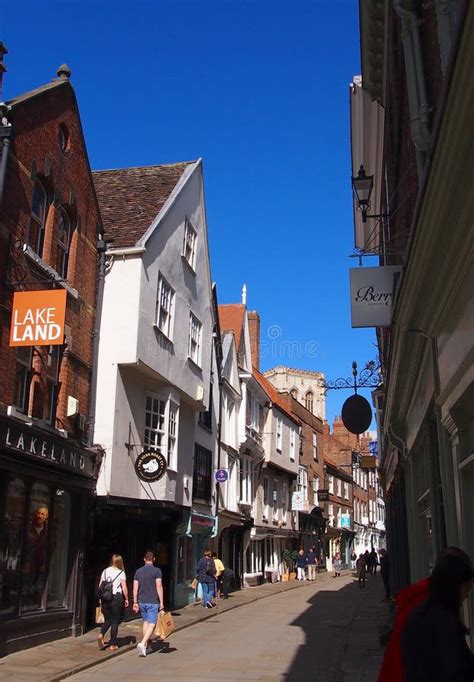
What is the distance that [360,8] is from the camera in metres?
11.4

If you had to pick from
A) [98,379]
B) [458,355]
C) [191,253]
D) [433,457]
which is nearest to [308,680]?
[433,457]

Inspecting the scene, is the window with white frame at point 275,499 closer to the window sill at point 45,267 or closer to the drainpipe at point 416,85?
the window sill at point 45,267

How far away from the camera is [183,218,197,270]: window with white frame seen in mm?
20875

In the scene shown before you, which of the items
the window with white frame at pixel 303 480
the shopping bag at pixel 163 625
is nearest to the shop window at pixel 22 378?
the shopping bag at pixel 163 625

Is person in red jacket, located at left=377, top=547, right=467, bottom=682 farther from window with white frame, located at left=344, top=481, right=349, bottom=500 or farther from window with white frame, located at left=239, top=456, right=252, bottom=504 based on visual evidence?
window with white frame, located at left=344, top=481, right=349, bottom=500

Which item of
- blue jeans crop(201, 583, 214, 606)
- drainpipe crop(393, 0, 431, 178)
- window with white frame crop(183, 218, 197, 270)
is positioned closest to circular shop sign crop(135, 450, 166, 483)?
blue jeans crop(201, 583, 214, 606)

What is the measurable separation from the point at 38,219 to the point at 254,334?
81.1ft

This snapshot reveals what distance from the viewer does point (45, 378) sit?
1374cm

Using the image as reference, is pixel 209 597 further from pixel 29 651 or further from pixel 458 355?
pixel 458 355

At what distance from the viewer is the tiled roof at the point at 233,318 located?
104 feet

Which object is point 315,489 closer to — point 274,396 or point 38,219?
point 274,396

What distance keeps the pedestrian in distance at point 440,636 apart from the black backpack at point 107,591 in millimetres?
10445

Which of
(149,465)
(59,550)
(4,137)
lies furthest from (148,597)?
(4,137)

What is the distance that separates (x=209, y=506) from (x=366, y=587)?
35.6ft
